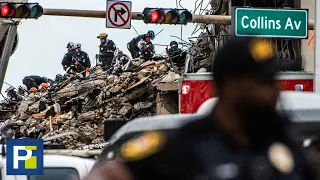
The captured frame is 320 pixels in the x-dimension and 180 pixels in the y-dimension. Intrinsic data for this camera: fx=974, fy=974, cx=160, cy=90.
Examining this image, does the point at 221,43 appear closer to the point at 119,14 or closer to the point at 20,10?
the point at 119,14

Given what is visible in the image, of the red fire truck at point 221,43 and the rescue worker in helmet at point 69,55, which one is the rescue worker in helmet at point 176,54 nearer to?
the red fire truck at point 221,43

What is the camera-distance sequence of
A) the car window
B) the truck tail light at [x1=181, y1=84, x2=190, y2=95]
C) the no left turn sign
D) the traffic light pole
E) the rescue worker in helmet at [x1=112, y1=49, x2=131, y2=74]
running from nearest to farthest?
the car window → the traffic light pole → the no left turn sign → the truck tail light at [x1=181, y1=84, x2=190, y2=95] → the rescue worker in helmet at [x1=112, y1=49, x2=131, y2=74]

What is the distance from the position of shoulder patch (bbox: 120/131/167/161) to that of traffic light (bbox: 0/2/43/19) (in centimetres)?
1717

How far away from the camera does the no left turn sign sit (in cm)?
2042

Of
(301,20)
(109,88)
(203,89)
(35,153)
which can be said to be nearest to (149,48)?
(109,88)

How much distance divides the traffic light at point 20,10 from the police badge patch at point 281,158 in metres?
17.2

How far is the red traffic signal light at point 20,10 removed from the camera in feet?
66.2

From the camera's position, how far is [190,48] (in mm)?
27500

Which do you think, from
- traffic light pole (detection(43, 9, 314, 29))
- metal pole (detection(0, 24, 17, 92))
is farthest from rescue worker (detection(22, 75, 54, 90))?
traffic light pole (detection(43, 9, 314, 29))

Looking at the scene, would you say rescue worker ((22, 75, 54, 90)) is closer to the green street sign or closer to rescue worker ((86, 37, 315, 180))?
the green street sign

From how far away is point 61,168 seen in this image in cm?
920

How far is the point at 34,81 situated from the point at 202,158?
139 ft

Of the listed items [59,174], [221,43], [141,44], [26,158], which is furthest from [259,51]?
[141,44]

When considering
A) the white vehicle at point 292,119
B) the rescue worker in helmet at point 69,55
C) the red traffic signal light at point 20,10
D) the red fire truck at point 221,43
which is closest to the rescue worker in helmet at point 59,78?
the rescue worker in helmet at point 69,55
